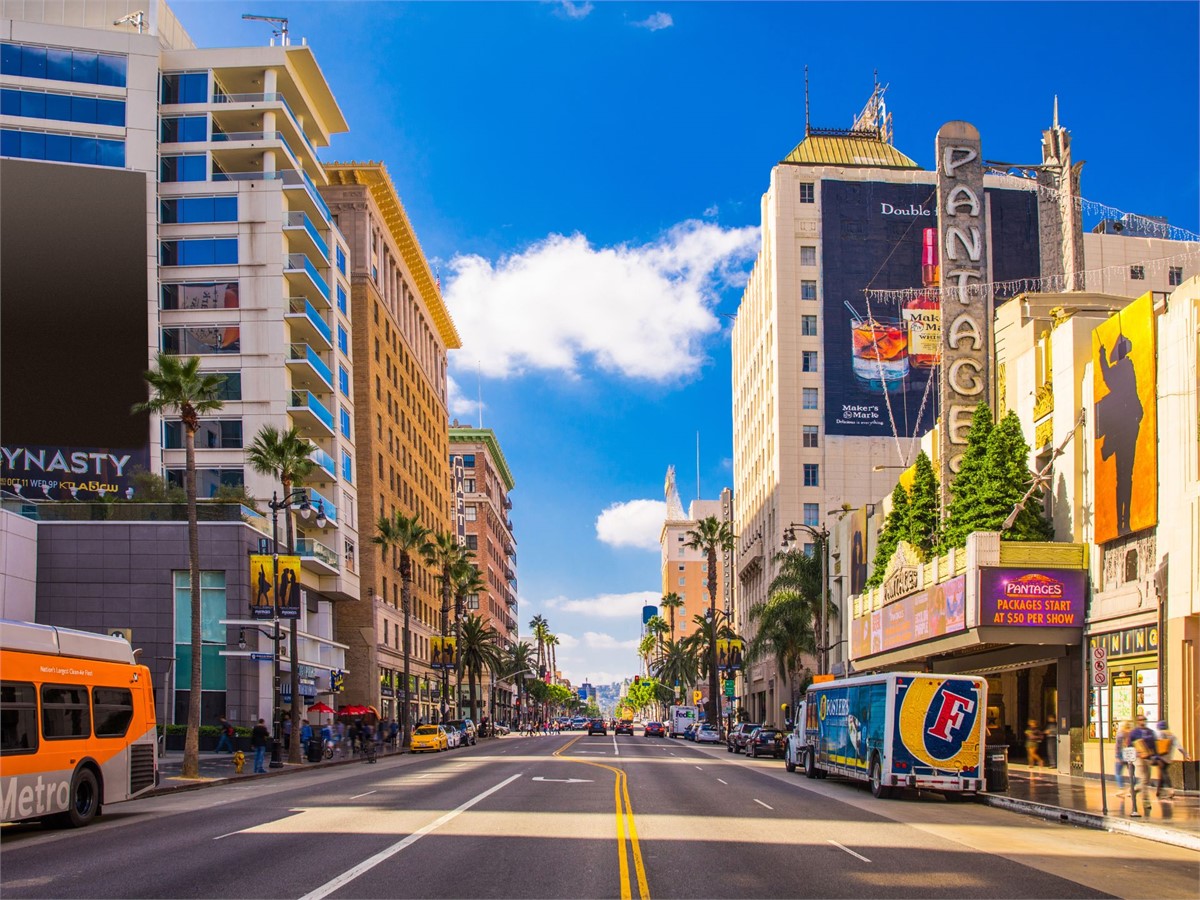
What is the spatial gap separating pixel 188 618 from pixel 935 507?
3335 centimetres

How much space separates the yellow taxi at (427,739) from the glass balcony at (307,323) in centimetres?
2266

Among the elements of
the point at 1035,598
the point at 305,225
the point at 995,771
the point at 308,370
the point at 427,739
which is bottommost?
the point at 427,739

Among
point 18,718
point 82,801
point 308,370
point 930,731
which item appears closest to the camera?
point 18,718

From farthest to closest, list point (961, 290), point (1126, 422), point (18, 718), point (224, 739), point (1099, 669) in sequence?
1. point (224, 739)
2. point (961, 290)
3. point (1126, 422)
4. point (1099, 669)
5. point (18, 718)

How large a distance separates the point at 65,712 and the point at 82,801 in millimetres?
1904

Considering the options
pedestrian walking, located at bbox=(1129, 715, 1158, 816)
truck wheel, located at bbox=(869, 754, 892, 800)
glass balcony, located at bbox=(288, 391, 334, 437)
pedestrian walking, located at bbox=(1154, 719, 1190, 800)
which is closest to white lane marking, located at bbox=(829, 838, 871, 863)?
pedestrian walking, located at bbox=(1129, 715, 1158, 816)

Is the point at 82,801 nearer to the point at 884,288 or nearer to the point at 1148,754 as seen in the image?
the point at 1148,754

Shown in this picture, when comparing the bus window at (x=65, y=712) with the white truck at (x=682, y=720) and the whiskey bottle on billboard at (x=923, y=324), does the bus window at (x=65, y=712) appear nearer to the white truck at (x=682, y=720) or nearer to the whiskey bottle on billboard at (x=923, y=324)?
the whiskey bottle on billboard at (x=923, y=324)

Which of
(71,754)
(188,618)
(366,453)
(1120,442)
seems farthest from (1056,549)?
(366,453)

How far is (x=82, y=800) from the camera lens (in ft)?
71.6

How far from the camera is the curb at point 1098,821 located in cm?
1912

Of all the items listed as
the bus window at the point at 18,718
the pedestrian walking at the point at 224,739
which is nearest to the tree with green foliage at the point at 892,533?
the pedestrian walking at the point at 224,739

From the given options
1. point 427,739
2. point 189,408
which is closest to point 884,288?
point 427,739

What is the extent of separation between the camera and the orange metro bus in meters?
19.4
